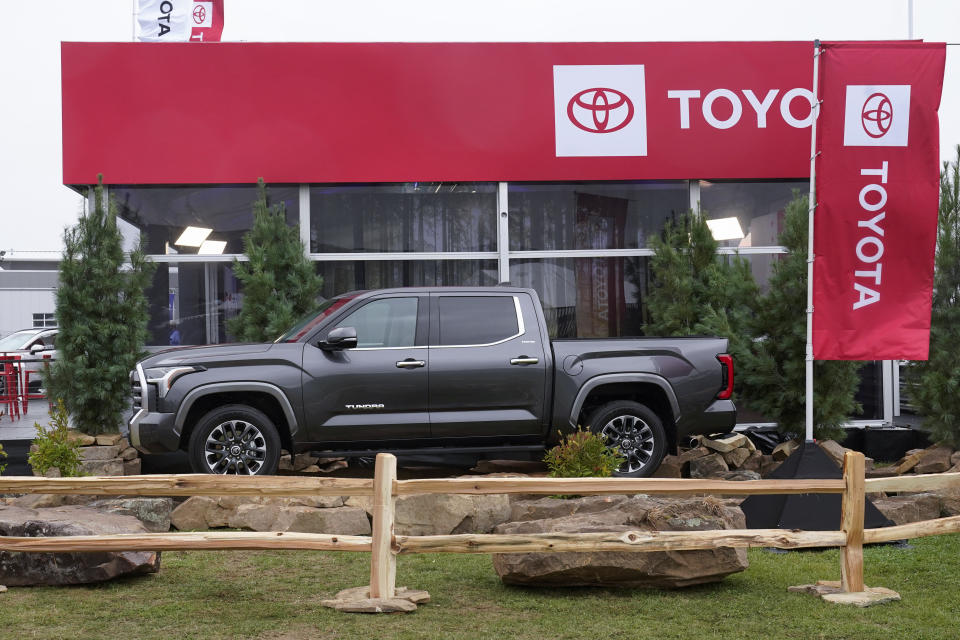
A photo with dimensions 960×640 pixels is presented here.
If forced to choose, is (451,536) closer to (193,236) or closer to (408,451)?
(408,451)

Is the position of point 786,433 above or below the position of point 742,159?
below

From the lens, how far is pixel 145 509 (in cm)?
770

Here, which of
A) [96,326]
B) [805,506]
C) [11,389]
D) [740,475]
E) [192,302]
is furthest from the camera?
[11,389]

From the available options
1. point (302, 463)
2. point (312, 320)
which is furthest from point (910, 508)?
point (302, 463)

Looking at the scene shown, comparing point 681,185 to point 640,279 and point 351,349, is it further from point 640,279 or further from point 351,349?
point 351,349

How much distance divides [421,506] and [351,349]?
1.96 m

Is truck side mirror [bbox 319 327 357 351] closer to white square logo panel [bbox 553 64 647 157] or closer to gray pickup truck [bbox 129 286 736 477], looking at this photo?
gray pickup truck [bbox 129 286 736 477]

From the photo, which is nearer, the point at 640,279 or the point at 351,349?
the point at 351,349

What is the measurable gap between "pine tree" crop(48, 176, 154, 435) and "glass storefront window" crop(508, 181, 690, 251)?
4380 mm

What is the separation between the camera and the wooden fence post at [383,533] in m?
5.53

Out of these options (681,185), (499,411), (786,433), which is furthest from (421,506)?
(681,185)

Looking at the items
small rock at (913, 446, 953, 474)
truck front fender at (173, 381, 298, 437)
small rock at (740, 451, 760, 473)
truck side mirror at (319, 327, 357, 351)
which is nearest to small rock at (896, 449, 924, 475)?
small rock at (913, 446, 953, 474)

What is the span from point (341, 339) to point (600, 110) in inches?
199

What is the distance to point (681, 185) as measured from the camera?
12438 millimetres
